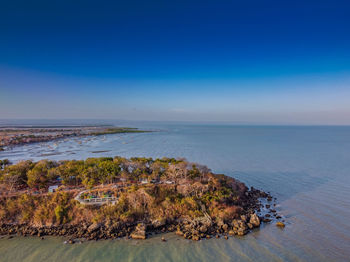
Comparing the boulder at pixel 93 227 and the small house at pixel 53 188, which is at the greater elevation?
the small house at pixel 53 188

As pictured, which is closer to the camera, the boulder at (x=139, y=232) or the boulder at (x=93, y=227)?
the boulder at (x=139, y=232)

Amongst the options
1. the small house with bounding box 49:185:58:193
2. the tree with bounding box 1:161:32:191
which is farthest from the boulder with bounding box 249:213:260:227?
the tree with bounding box 1:161:32:191

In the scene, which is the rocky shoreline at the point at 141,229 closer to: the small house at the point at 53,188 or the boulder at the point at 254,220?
the boulder at the point at 254,220

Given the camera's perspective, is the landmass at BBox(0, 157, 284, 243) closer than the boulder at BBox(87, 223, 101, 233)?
No

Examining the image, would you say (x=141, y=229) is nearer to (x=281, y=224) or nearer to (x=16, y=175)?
(x=281, y=224)

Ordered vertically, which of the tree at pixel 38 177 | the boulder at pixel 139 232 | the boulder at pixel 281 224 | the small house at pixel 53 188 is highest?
the tree at pixel 38 177

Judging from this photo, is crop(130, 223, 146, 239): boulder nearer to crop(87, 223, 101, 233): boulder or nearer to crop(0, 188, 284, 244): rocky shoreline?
crop(0, 188, 284, 244): rocky shoreline

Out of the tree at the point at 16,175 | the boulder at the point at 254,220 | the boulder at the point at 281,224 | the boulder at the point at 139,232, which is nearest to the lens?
the boulder at the point at 139,232

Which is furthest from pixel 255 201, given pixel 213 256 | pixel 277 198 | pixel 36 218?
pixel 36 218

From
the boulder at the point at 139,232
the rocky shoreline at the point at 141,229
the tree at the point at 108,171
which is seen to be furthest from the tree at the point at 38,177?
the boulder at the point at 139,232
